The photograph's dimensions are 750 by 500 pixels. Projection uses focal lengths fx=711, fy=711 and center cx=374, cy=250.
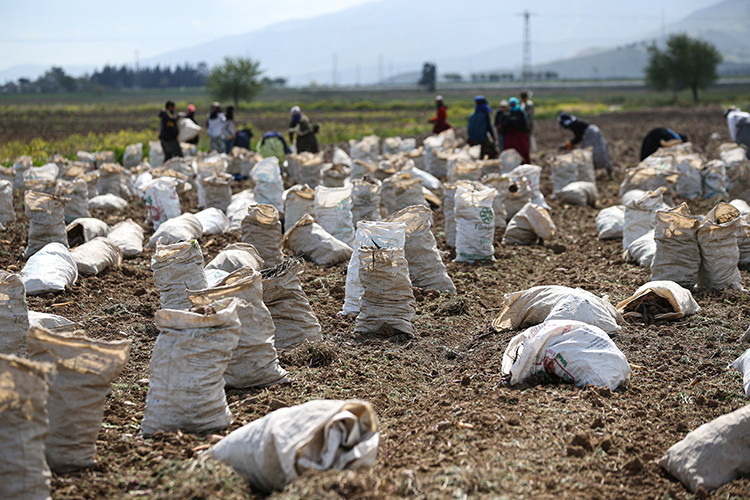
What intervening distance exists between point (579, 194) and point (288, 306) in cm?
633

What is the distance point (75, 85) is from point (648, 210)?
91.3 metres

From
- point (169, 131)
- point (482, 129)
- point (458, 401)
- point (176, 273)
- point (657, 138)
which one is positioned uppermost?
point (169, 131)

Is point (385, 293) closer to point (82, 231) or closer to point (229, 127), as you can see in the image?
point (82, 231)

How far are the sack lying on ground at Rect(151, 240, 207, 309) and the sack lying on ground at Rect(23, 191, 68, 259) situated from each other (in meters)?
2.32

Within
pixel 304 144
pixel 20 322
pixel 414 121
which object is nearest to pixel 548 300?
pixel 20 322

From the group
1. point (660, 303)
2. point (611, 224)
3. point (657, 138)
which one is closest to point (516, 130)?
point (657, 138)

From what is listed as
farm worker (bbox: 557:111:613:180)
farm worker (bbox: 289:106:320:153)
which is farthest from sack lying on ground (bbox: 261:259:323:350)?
farm worker (bbox: 557:111:613:180)

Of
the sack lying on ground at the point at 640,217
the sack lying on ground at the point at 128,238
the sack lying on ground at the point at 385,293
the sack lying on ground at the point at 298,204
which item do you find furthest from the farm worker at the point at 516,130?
the sack lying on ground at the point at 385,293

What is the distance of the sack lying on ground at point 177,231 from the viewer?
22.9 ft

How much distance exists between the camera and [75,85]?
86.9 m

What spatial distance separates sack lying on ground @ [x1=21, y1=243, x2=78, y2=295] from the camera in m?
5.78

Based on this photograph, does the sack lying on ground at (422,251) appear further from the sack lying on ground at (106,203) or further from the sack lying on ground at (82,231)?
the sack lying on ground at (106,203)

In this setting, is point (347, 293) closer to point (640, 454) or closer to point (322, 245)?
point (322, 245)

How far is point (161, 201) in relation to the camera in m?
8.24
